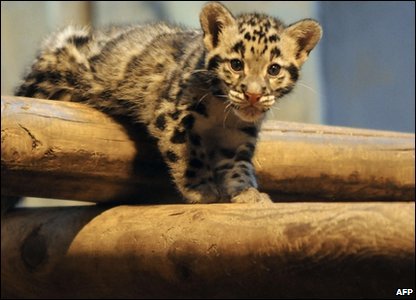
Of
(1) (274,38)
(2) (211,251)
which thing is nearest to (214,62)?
(1) (274,38)

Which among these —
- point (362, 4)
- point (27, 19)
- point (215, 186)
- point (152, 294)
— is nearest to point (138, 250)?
point (152, 294)

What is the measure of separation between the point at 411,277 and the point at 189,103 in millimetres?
1314

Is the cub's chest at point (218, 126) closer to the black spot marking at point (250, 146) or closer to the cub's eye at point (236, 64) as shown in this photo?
the black spot marking at point (250, 146)

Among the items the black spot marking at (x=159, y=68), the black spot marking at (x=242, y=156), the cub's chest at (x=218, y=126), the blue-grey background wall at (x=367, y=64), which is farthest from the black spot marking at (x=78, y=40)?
the blue-grey background wall at (x=367, y=64)

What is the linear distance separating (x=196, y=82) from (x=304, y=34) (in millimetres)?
434

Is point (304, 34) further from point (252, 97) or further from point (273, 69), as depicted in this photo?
point (252, 97)

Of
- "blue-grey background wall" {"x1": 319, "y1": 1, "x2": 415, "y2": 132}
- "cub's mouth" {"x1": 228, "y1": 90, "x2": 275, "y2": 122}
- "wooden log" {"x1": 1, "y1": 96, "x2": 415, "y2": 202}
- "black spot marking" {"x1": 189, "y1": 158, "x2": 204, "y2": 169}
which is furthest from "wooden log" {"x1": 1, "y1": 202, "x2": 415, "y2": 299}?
"blue-grey background wall" {"x1": 319, "y1": 1, "x2": 415, "y2": 132}

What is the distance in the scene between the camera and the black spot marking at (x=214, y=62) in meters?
2.74

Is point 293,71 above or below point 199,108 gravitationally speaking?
Result: above

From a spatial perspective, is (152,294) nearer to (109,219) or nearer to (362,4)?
(109,219)

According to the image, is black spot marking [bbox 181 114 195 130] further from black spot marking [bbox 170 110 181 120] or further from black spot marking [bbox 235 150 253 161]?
black spot marking [bbox 235 150 253 161]

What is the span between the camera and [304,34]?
2887 mm

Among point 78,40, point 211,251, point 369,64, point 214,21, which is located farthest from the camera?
point 369,64

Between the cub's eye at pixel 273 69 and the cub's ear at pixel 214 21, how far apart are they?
23cm
